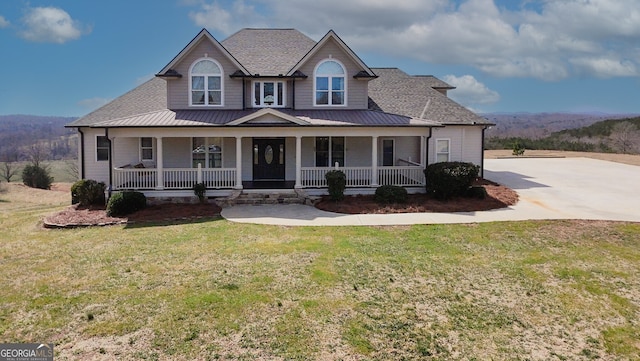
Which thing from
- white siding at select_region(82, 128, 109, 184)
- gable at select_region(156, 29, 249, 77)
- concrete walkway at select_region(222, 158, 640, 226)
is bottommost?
concrete walkway at select_region(222, 158, 640, 226)

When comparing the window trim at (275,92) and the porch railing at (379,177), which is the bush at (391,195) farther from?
the window trim at (275,92)

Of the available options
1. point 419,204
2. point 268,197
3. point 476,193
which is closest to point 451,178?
point 476,193

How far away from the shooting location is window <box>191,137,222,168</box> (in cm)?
2108

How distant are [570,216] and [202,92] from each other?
16392 millimetres

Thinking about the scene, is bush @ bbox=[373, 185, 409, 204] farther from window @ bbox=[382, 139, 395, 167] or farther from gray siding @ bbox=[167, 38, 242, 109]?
gray siding @ bbox=[167, 38, 242, 109]

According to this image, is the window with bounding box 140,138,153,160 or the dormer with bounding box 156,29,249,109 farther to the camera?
the window with bounding box 140,138,153,160

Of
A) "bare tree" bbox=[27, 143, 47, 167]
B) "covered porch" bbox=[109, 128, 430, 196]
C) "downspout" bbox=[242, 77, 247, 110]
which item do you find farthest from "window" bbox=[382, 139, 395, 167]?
"bare tree" bbox=[27, 143, 47, 167]

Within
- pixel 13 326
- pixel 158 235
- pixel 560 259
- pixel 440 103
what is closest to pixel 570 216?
pixel 560 259

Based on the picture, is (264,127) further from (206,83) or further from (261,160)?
(206,83)

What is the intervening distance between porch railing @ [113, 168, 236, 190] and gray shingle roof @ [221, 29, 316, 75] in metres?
5.46

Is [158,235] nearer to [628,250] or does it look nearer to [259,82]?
[259,82]

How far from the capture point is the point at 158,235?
44.8 feet

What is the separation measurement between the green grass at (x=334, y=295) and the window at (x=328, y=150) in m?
8.91

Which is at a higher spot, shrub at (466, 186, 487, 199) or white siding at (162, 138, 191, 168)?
white siding at (162, 138, 191, 168)
